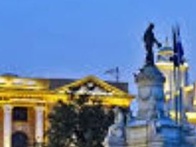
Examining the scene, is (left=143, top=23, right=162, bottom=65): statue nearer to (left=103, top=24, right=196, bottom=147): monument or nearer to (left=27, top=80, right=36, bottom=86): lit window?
(left=103, top=24, right=196, bottom=147): monument

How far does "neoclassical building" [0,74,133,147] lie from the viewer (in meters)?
108

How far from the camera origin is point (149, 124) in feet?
164

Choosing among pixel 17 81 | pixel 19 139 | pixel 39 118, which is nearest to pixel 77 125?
pixel 17 81

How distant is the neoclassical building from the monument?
55199 millimetres

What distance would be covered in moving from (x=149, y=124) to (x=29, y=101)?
197 ft

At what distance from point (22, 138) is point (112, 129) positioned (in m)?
59.1

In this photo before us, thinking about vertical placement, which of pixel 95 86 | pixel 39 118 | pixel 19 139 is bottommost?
pixel 19 139

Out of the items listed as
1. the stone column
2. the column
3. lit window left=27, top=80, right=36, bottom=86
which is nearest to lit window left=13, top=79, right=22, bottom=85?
lit window left=27, top=80, right=36, bottom=86

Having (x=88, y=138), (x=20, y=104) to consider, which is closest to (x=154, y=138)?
Answer: (x=88, y=138)

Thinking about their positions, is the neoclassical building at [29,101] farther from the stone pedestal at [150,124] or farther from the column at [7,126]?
the stone pedestal at [150,124]

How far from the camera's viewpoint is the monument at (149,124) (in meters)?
50.3

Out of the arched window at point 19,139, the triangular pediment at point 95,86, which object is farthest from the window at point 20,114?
the triangular pediment at point 95,86

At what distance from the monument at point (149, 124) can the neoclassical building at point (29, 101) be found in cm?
5520

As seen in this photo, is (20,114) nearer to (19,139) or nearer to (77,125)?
(19,139)
